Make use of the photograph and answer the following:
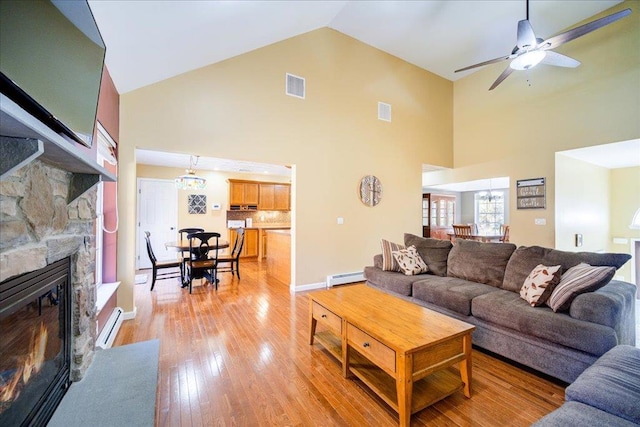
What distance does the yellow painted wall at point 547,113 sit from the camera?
4027 millimetres

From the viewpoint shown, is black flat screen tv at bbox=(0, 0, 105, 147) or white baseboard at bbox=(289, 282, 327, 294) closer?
black flat screen tv at bbox=(0, 0, 105, 147)

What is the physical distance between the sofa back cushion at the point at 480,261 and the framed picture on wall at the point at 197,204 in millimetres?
6251

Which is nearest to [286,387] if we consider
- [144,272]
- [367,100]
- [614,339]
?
[614,339]

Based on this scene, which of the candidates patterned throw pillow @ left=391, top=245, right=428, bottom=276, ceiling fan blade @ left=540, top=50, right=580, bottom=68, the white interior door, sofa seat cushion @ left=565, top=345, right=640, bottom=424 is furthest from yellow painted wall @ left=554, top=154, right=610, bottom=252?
the white interior door

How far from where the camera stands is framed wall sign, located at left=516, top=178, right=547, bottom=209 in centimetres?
483

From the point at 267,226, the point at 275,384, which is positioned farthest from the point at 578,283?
the point at 267,226

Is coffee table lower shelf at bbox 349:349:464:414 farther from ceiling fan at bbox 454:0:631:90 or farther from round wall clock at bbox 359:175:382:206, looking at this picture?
ceiling fan at bbox 454:0:631:90

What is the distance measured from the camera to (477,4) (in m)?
4.11

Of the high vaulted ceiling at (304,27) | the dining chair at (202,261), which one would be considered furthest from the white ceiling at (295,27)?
the dining chair at (202,261)

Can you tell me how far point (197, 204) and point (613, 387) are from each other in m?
7.70

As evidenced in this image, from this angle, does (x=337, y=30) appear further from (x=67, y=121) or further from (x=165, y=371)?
(x=165, y=371)

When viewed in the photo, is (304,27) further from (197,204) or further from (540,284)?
(197,204)

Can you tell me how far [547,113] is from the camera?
4.87 m

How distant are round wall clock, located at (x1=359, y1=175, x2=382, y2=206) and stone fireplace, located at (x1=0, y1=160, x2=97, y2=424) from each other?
4.08 m
